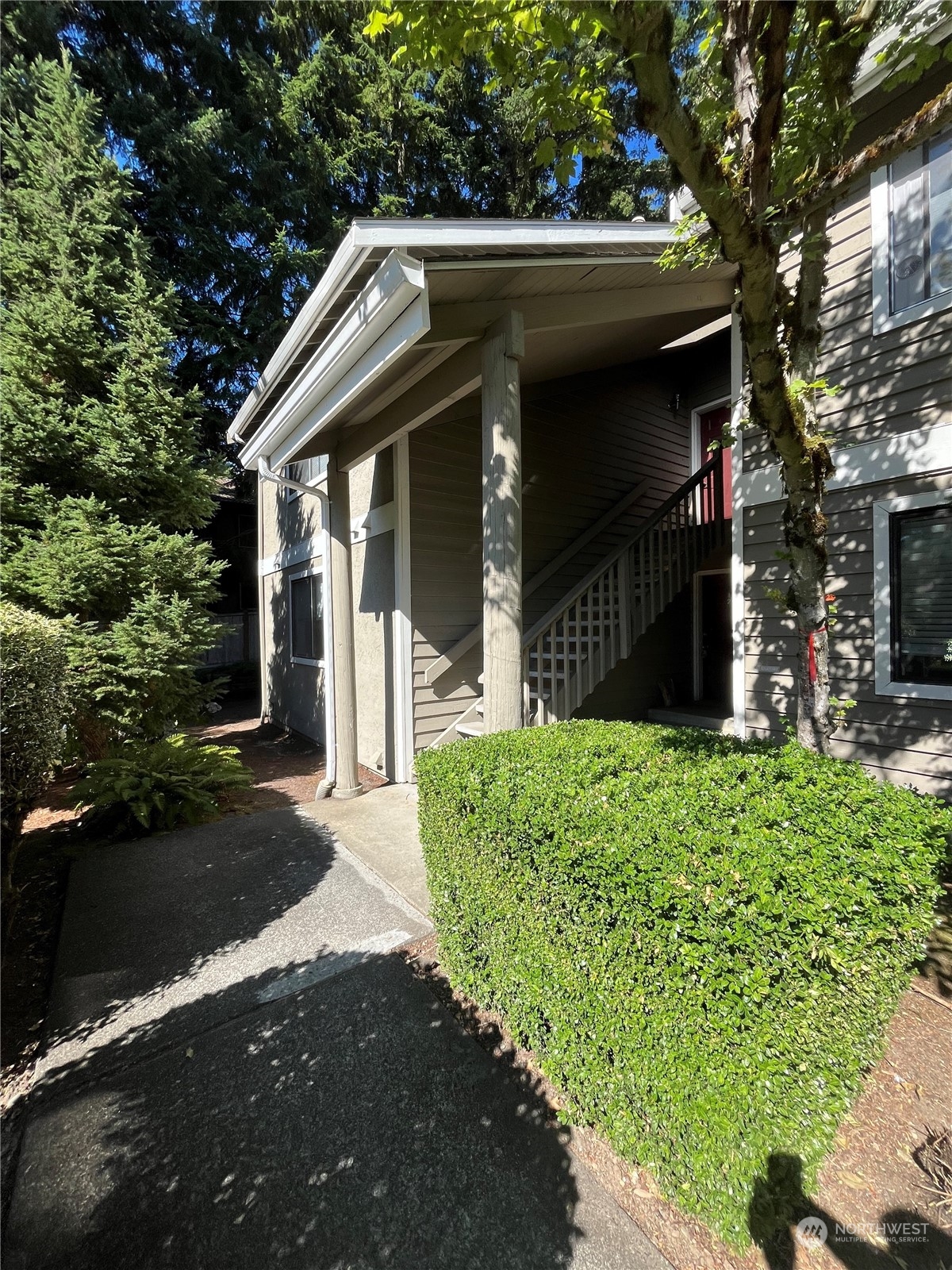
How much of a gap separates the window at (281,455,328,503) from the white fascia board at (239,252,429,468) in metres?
2.84

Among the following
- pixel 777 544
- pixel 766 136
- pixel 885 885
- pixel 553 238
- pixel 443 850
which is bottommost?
pixel 443 850

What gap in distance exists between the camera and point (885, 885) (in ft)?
5.36

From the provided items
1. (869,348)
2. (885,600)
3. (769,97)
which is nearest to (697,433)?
(869,348)

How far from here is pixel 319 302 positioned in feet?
11.1

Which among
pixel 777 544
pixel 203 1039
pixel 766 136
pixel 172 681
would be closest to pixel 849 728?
pixel 777 544

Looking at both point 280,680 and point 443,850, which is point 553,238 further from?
point 280,680

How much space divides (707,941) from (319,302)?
390cm

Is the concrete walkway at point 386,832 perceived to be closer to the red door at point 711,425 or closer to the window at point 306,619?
the window at point 306,619

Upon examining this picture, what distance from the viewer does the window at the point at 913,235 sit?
11.0ft

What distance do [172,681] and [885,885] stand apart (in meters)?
6.14

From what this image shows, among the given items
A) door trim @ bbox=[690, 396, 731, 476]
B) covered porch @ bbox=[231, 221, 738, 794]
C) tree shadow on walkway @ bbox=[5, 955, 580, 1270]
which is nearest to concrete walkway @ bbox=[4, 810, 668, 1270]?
tree shadow on walkway @ bbox=[5, 955, 580, 1270]

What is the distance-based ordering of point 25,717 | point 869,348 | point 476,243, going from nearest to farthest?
point 476,243 → point 25,717 → point 869,348

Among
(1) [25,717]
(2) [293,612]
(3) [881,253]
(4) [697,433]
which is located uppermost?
(4) [697,433]

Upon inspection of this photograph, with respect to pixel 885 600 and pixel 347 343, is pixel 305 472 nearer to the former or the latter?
pixel 347 343
